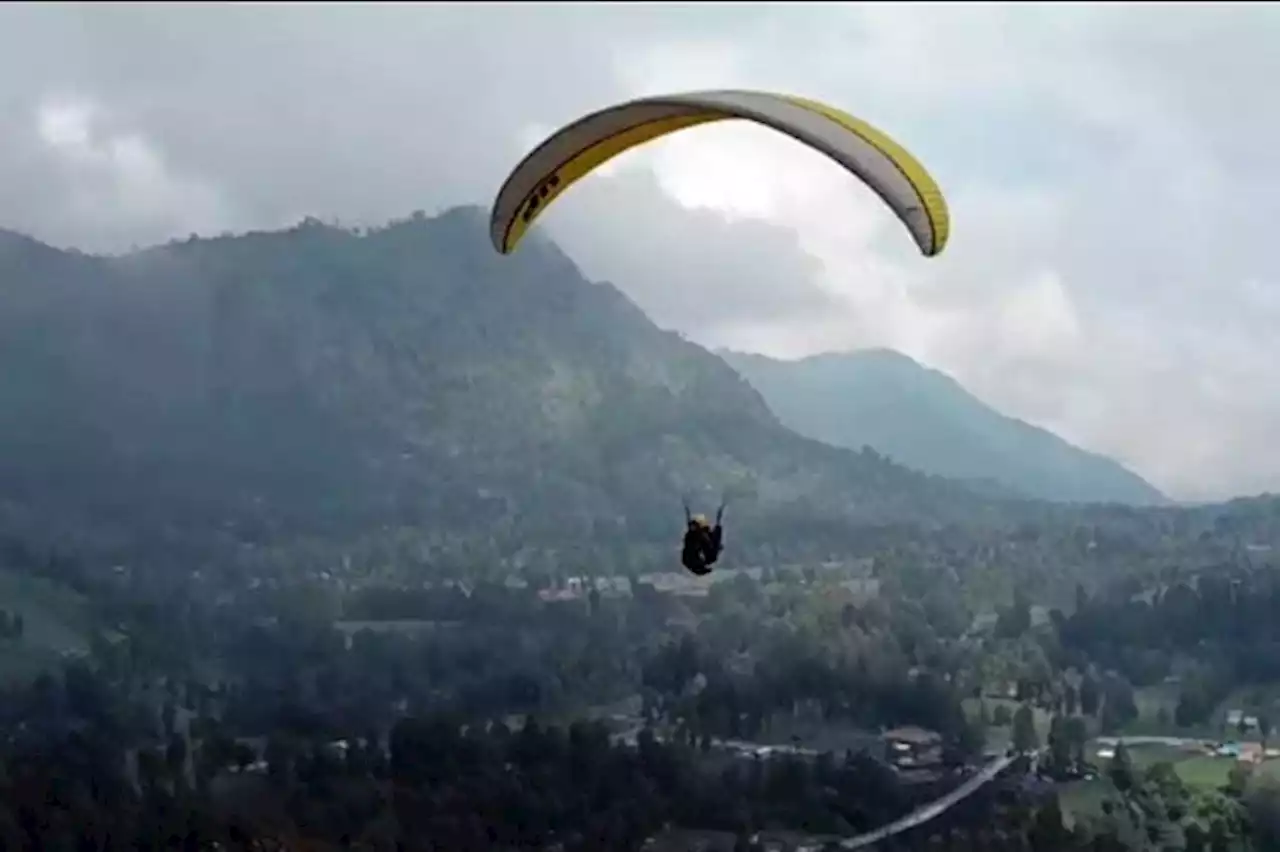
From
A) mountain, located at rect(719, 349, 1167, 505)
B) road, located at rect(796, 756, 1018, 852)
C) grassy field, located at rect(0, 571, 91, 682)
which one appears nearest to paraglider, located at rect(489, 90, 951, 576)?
road, located at rect(796, 756, 1018, 852)

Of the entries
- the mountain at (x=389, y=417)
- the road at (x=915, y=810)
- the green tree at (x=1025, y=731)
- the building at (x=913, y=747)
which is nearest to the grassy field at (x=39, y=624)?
the mountain at (x=389, y=417)

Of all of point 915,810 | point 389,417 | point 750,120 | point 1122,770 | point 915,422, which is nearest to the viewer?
point 750,120

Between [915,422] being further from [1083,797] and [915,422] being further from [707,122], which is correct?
[707,122]

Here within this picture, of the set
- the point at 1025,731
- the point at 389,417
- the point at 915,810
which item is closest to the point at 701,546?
the point at 915,810

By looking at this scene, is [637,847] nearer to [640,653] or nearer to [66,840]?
[66,840]

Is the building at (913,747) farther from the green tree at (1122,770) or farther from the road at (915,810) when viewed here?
the green tree at (1122,770)

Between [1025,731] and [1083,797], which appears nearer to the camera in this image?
[1083,797]
